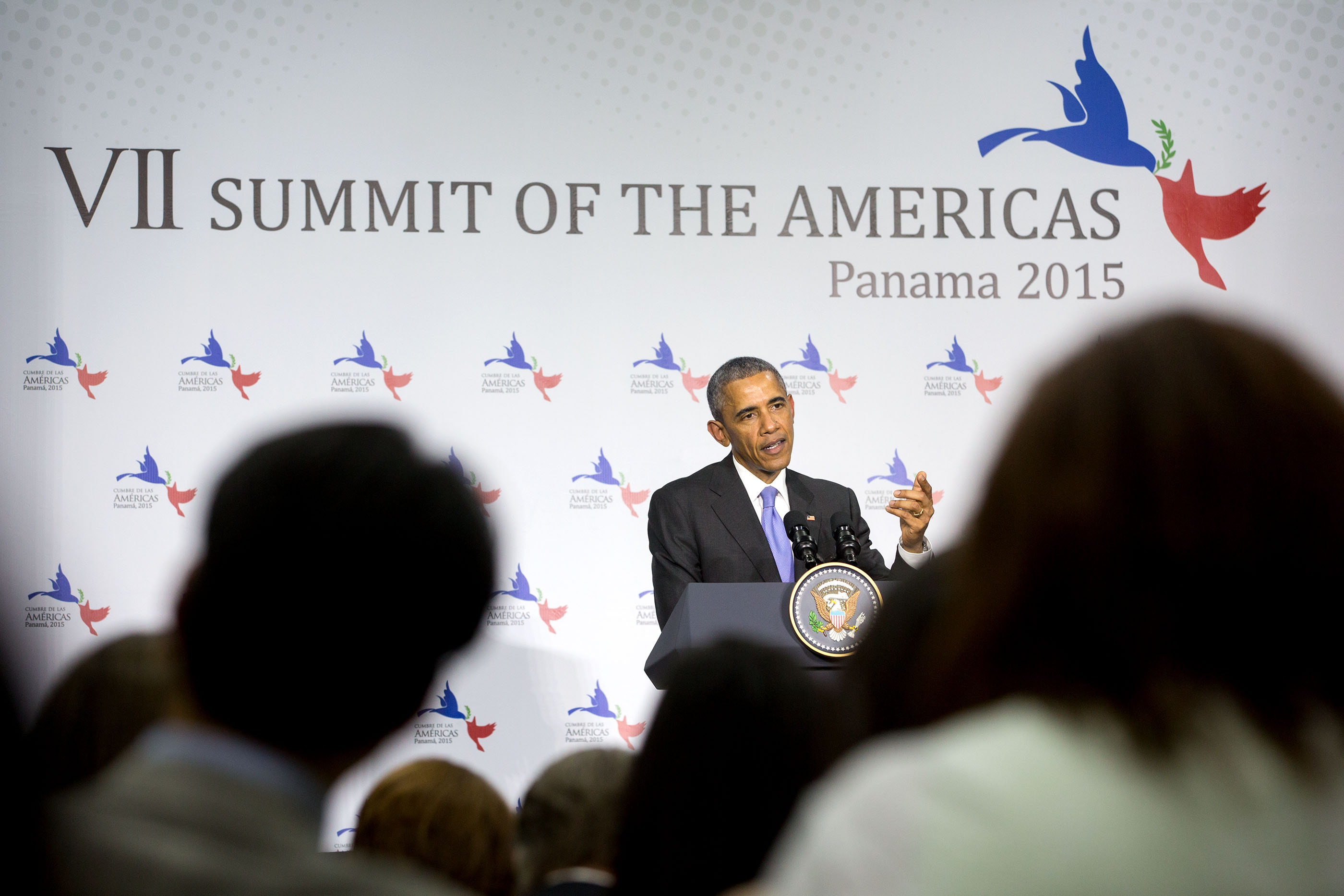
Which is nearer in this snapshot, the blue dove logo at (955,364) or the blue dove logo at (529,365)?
the blue dove logo at (529,365)

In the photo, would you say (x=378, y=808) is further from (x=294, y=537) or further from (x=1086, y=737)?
(x=1086, y=737)

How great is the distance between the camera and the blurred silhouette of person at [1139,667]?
67 cm

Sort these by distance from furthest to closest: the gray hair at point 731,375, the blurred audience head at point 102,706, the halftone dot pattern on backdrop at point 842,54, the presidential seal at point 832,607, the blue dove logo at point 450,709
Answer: the halftone dot pattern on backdrop at point 842,54
the gray hair at point 731,375
the blue dove logo at point 450,709
the presidential seal at point 832,607
the blurred audience head at point 102,706

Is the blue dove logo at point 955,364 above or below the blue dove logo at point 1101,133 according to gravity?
below

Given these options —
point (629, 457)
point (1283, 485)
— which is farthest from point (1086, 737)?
point (629, 457)

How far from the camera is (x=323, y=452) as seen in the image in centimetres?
88

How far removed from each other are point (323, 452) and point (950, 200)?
4.48m

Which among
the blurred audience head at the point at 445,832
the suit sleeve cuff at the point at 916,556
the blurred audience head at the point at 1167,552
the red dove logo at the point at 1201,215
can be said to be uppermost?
the red dove logo at the point at 1201,215

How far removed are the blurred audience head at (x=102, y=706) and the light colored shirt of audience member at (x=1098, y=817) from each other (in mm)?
892

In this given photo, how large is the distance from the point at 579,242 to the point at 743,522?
4.59 ft

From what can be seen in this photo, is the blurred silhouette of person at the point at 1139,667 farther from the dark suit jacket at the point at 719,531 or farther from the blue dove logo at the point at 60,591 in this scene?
the blue dove logo at the point at 60,591

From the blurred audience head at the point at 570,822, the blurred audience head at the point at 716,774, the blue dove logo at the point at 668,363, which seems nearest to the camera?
the blurred audience head at the point at 716,774

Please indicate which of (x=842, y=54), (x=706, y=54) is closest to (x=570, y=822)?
(x=706, y=54)

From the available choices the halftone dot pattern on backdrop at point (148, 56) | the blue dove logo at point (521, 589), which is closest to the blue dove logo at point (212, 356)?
the halftone dot pattern on backdrop at point (148, 56)
